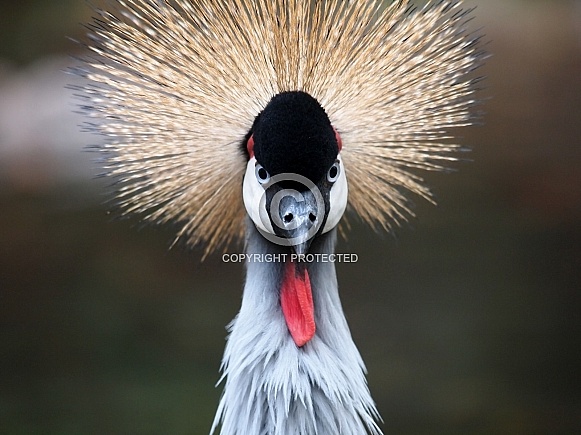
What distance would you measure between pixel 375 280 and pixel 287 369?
2166 mm

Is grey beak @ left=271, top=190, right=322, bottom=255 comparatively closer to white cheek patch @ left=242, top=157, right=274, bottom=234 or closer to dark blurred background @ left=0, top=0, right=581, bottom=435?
white cheek patch @ left=242, top=157, right=274, bottom=234

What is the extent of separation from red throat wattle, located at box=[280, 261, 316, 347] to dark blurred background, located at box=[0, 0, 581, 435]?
5.05 feet

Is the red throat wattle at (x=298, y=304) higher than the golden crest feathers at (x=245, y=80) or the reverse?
the reverse

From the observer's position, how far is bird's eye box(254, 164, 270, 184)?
1.14m

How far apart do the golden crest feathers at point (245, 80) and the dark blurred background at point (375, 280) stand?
1.56 meters

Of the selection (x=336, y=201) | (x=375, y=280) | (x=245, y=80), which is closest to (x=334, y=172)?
(x=336, y=201)

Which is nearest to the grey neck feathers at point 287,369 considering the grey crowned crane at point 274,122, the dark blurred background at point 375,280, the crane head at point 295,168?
the grey crowned crane at point 274,122

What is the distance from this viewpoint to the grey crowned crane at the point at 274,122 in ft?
3.91

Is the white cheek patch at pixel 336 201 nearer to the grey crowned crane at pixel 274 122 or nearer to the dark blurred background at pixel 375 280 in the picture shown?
the grey crowned crane at pixel 274 122

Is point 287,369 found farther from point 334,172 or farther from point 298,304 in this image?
point 334,172

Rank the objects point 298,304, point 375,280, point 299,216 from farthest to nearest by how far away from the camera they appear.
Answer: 1. point 375,280
2. point 298,304
3. point 299,216

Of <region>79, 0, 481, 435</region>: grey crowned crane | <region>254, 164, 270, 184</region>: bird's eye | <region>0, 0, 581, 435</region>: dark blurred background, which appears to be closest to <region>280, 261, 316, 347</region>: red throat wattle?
<region>79, 0, 481, 435</region>: grey crowned crane

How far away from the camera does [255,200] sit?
1.17m

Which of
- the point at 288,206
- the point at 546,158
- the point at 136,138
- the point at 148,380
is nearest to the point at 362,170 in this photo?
the point at 288,206
